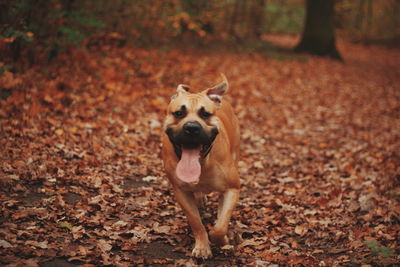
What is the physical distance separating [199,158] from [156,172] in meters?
2.57

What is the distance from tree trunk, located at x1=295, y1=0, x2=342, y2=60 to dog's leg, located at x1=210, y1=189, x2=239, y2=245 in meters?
15.7

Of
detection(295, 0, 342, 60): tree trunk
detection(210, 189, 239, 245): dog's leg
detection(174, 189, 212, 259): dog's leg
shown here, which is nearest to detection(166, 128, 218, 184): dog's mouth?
detection(174, 189, 212, 259): dog's leg

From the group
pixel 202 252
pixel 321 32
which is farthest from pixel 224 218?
pixel 321 32

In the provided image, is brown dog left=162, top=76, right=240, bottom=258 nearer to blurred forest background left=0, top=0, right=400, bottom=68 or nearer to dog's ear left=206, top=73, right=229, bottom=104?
dog's ear left=206, top=73, right=229, bottom=104

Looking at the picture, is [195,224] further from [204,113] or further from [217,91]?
[217,91]

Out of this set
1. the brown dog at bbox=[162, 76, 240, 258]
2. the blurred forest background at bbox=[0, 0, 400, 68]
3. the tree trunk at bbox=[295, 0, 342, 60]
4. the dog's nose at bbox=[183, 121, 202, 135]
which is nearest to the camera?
the dog's nose at bbox=[183, 121, 202, 135]

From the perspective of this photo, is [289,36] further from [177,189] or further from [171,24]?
[177,189]

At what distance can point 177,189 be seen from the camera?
4.24 meters

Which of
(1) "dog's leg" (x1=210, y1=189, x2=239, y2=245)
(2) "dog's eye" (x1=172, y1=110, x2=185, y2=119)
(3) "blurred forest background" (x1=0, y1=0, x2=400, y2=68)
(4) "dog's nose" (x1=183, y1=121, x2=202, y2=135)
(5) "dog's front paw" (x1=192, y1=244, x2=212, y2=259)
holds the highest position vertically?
(3) "blurred forest background" (x1=0, y1=0, x2=400, y2=68)

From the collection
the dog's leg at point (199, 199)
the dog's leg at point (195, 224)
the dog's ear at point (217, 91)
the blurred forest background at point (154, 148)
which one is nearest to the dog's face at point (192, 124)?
the dog's ear at point (217, 91)

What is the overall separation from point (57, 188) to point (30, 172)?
1.54 feet

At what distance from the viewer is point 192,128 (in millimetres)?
3744

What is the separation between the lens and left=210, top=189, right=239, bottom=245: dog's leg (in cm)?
413

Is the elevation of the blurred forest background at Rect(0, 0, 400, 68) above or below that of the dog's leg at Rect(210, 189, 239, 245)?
above
